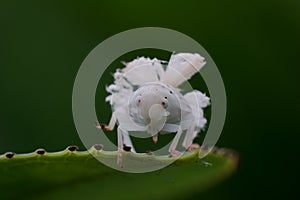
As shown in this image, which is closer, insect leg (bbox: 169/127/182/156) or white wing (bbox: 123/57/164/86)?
insect leg (bbox: 169/127/182/156)

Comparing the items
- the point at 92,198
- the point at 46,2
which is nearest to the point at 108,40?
the point at 46,2

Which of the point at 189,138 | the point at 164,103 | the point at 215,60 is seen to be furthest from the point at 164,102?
the point at 215,60

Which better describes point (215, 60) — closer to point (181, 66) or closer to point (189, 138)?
point (181, 66)

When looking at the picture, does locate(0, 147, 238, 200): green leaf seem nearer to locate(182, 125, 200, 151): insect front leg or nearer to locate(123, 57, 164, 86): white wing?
locate(182, 125, 200, 151): insect front leg

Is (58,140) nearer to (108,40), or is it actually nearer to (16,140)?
(16,140)

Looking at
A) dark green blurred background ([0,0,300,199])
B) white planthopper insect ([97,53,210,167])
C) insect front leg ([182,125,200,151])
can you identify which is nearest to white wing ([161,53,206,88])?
white planthopper insect ([97,53,210,167])
